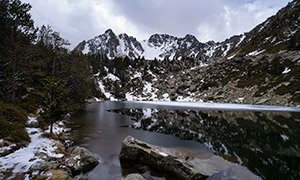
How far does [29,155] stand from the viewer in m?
9.97

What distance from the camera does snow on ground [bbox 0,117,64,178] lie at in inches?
331

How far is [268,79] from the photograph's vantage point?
6397 centimetres

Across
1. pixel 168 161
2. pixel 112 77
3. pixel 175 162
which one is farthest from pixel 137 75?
pixel 175 162

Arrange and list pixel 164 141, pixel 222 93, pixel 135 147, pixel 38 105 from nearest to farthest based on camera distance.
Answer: pixel 135 147 < pixel 164 141 < pixel 38 105 < pixel 222 93

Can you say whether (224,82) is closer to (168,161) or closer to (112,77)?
(168,161)

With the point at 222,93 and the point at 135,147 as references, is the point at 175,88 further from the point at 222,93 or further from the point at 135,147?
the point at 135,147

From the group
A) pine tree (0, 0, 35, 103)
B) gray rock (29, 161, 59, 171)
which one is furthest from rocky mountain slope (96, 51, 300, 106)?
pine tree (0, 0, 35, 103)

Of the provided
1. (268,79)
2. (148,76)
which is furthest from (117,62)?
(268,79)

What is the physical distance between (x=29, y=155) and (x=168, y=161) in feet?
30.8

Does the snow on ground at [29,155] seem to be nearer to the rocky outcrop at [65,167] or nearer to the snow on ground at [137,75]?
the rocky outcrop at [65,167]

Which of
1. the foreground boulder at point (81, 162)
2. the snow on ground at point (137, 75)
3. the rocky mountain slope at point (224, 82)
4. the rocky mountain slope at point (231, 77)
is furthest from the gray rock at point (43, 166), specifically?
the snow on ground at point (137, 75)

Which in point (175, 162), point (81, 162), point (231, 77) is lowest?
point (81, 162)

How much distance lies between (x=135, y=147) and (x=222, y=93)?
73.5 m

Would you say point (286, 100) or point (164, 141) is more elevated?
point (286, 100)
